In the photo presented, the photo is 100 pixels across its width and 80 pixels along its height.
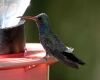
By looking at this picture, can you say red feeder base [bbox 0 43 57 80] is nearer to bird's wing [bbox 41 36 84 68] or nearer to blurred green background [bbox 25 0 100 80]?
bird's wing [bbox 41 36 84 68]

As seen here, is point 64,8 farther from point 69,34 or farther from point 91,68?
point 91,68

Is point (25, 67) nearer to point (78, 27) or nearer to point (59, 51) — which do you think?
point (59, 51)

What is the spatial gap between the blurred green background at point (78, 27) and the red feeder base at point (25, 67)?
93 centimetres

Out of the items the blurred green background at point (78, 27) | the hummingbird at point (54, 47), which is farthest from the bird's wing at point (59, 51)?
the blurred green background at point (78, 27)

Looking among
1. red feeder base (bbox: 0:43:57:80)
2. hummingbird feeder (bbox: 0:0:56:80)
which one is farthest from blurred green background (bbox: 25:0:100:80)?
red feeder base (bbox: 0:43:57:80)

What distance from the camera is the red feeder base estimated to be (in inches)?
26.6

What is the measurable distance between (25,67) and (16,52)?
0.10m

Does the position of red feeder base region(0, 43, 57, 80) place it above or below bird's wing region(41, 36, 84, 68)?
below

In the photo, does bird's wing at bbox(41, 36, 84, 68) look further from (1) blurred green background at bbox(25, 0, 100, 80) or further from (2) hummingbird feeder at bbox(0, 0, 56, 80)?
(1) blurred green background at bbox(25, 0, 100, 80)

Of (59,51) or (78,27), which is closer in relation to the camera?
(59,51)

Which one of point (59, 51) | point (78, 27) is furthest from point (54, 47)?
point (78, 27)

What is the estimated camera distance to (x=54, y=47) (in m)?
0.78

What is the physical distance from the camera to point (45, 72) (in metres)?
0.76

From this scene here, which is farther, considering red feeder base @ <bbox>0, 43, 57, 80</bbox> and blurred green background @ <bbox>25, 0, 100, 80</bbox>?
blurred green background @ <bbox>25, 0, 100, 80</bbox>
